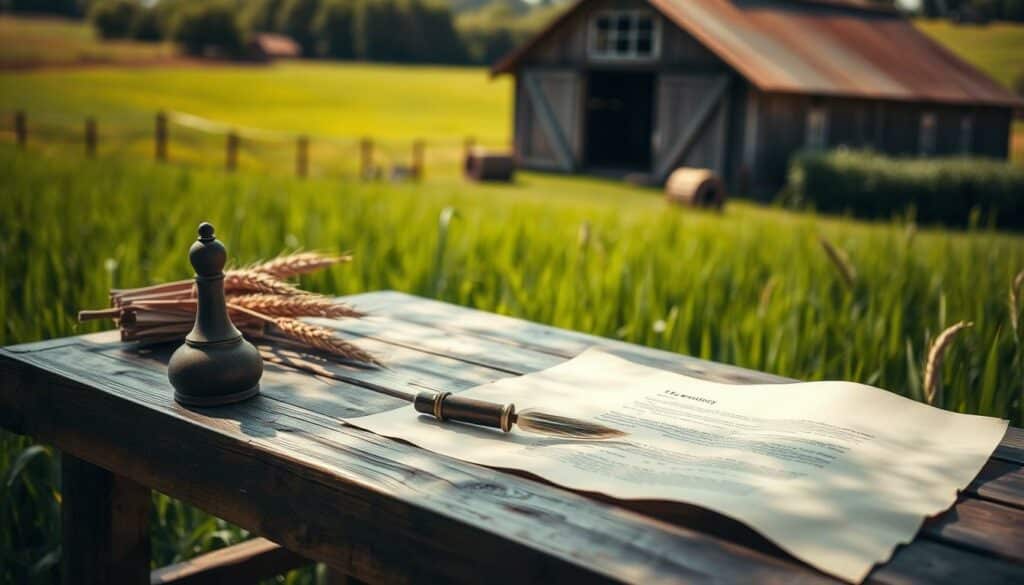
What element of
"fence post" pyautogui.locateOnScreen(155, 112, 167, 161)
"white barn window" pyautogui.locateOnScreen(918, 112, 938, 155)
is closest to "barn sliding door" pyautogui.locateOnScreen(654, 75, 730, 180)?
"white barn window" pyautogui.locateOnScreen(918, 112, 938, 155)

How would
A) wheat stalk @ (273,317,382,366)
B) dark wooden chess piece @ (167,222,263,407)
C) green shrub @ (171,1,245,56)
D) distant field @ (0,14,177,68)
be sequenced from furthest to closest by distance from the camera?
green shrub @ (171,1,245,56)
distant field @ (0,14,177,68)
wheat stalk @ (273,317,382,366)
dark wooden chess piece @ (167,222,263,407)

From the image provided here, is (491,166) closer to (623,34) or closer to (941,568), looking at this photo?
(623,34)

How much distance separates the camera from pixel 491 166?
20.8 metres

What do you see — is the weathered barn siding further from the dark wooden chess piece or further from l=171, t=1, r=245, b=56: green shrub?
l=171, t=1, r=245, b=56: green shrub

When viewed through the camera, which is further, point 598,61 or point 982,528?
point 598,61

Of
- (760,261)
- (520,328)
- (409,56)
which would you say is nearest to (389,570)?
(520,328)

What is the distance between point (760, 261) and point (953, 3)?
21.8 m

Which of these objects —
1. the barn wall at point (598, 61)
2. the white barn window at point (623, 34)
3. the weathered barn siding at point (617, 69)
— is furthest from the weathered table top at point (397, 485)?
the white barn window at point (623, 34)

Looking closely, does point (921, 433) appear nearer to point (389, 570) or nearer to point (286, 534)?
point (389, 570)

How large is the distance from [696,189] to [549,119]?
26.1 feet

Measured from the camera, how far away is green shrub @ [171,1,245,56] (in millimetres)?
55281

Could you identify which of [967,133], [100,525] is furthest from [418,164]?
[100,525]

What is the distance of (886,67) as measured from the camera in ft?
73.9

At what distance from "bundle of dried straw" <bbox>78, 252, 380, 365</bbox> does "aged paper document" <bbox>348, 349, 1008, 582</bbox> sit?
394 mm
